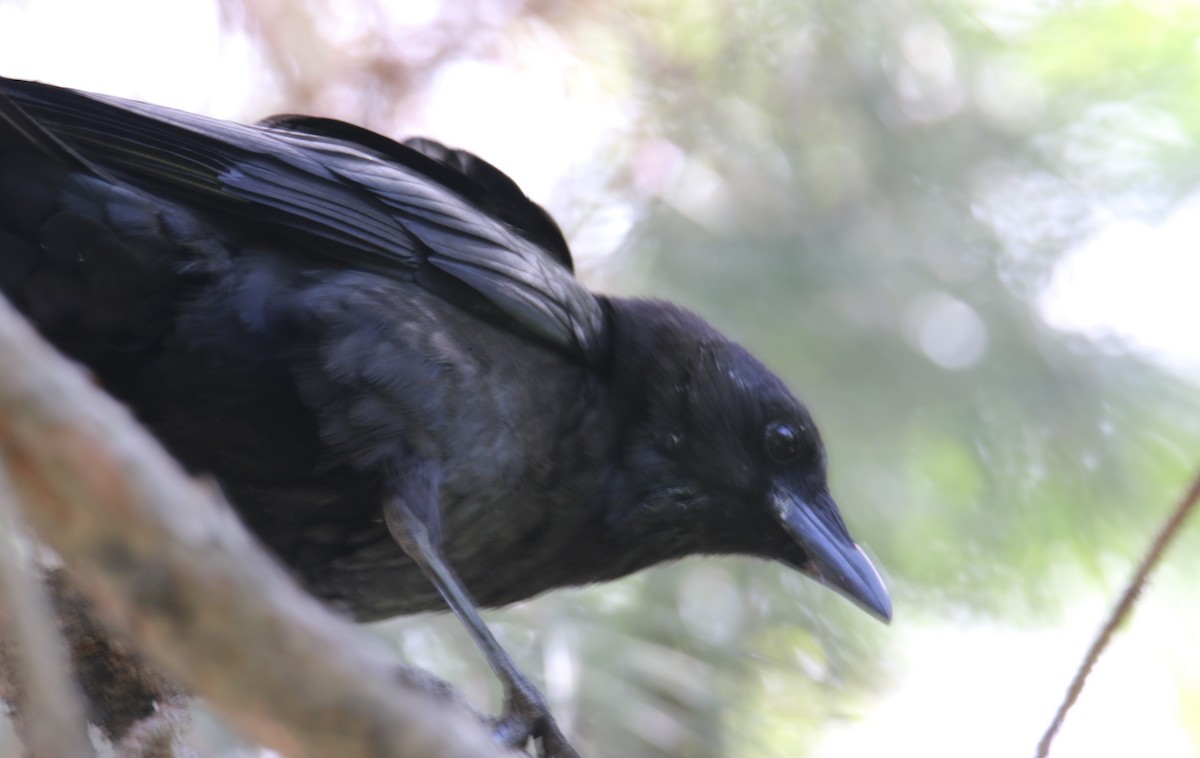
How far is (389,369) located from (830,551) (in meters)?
1.11

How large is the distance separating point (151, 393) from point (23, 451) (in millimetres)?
1486

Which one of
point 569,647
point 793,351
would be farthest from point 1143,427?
point 569,647

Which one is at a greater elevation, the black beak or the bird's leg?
the black beak

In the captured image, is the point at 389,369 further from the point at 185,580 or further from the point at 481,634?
the point at 185,580

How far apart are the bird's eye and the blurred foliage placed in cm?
79

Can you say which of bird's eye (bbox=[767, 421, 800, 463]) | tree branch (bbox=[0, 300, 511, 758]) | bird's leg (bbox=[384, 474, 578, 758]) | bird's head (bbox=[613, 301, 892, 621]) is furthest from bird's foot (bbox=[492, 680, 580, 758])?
tree branch (bbox=[0, 300, 511, 758])

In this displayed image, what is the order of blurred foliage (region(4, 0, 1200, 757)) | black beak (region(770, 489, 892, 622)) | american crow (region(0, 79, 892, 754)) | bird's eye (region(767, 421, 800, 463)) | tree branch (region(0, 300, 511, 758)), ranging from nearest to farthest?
tree branch (region(0, 300, 511, 758)) → american crow (region(0, 79, 892, 754)) → black beak (region(770, 489, 892, 622)) → bird's eye (region(767, 421, 800, 463)) → blurred foliage (region(4, 0, 1200, 757))

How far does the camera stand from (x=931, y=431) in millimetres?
4109

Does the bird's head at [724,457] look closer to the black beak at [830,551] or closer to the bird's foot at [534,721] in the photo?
the black beak at [830,551]

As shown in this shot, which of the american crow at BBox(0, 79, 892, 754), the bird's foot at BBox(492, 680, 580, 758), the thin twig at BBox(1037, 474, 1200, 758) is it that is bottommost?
the bird's foot at BBox(492, 680, 580, 758)

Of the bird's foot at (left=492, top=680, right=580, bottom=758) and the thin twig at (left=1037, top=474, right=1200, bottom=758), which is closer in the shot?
the thin twig at (left=1037, top=474, right=1200, bottom=758)

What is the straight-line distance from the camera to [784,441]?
3143 millimetres

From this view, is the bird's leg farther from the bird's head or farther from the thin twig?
the thin twig

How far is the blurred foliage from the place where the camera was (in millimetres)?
3904
